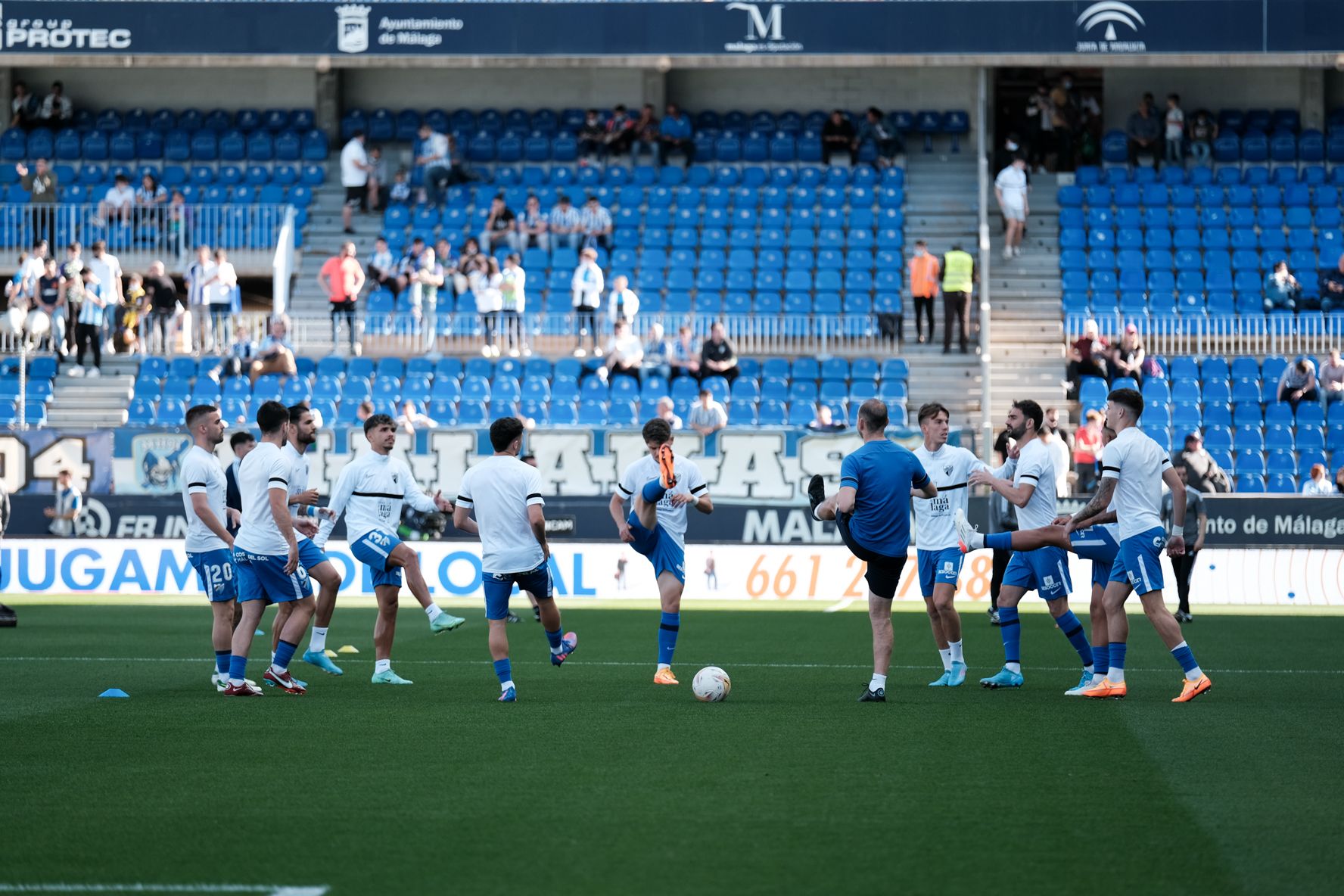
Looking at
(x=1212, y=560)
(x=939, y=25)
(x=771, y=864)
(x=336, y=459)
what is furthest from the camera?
(x=939, y=25)

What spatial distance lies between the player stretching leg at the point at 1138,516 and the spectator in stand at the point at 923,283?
56.4ft

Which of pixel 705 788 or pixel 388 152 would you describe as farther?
pixel 388 152

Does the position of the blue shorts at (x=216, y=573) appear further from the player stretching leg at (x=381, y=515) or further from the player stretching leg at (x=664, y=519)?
the player stretching leg at (x=664, y=519)

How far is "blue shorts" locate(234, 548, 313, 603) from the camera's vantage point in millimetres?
11703

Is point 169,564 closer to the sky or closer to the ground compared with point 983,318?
closer to the ground

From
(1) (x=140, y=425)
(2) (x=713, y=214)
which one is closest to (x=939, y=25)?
(2) (x=713, y=214)

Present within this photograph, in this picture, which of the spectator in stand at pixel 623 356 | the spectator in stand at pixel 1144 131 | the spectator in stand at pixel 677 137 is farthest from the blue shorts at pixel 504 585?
the spectator in stand at pixel 1144 131

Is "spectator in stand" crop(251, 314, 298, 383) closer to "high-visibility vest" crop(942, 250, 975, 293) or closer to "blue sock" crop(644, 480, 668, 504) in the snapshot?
"high-visibility vest" crop(942, 250, 975, 293)

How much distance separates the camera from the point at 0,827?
275 inches

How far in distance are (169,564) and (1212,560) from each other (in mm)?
14271

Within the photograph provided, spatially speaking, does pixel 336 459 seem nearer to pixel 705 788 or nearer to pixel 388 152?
pixel 388 152

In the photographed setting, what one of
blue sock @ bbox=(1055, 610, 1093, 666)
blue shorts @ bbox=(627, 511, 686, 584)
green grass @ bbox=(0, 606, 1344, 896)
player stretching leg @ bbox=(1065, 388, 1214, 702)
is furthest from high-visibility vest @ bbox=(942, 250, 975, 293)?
player stretching leg @ bbox=(1065, 388, 1214, 702)

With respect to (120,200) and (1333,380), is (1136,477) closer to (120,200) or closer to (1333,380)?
(1333,380)

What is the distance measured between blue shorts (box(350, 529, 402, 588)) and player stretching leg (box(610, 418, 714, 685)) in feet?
5.63
